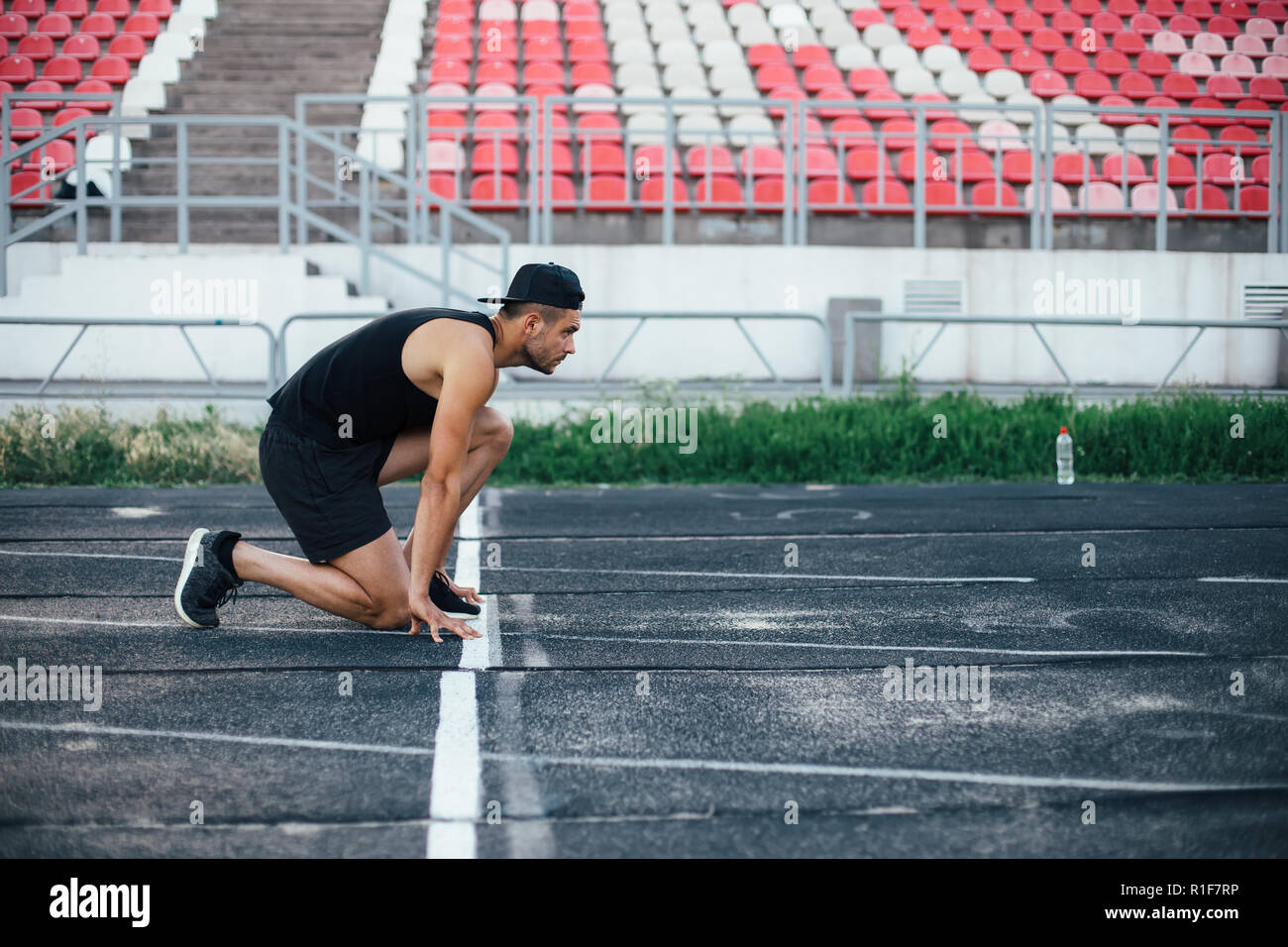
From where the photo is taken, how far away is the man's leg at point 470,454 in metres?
5.41

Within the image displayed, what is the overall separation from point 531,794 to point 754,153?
50.5 ft

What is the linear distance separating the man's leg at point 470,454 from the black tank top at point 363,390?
174mm

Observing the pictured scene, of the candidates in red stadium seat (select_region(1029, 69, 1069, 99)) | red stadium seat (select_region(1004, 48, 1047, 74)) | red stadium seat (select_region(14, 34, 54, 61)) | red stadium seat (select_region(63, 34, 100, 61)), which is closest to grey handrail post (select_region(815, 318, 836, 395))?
red stadium seat (select_region(1029, 69, 1069, 99))

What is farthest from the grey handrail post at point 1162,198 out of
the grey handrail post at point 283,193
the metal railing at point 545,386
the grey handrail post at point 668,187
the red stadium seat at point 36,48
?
the red stadium seat at point 36,48

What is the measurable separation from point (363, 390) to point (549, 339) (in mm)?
789

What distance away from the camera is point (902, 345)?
15219 millimetres

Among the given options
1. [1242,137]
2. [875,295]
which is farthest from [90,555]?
[1242,137]

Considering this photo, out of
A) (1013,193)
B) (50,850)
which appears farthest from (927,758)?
(1013,193)

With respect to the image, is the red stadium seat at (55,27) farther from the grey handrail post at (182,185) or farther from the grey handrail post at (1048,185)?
the grey handrail post at (1048,185)

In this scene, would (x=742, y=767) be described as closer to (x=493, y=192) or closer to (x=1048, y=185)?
(x=493, y=192)

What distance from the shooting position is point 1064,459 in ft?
34.6

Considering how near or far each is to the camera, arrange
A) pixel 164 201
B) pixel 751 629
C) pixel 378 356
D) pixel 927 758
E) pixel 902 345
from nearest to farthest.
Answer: pixel 927 758, pixel 378 356, pixel 751 629, pixel 164 201, pixel 902 345
